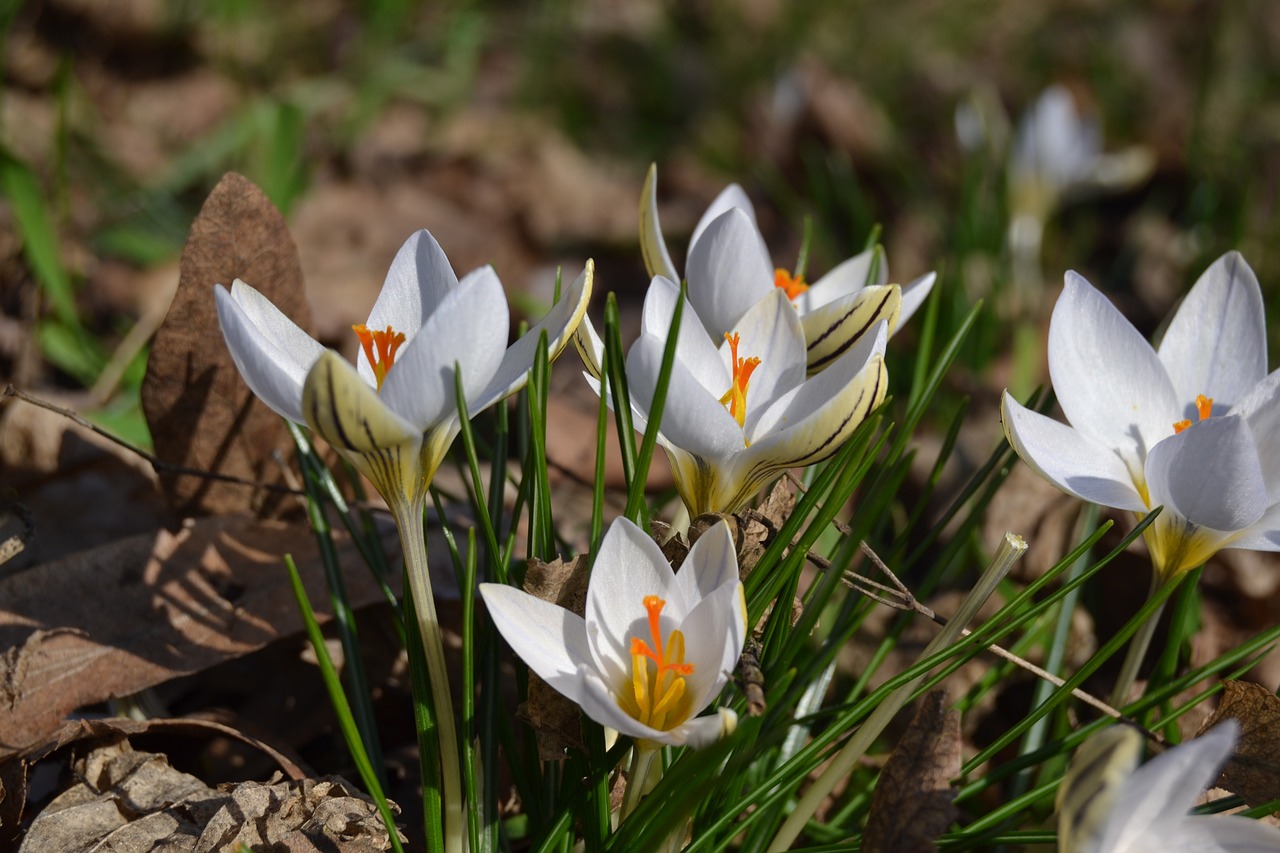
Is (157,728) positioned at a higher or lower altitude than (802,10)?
lower

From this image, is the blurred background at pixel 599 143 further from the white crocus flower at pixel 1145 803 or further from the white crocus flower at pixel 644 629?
the white crocus flower at pixel 1145 803

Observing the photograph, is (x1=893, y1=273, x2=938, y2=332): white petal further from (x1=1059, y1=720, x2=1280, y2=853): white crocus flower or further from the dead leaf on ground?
the dead leaf on ground

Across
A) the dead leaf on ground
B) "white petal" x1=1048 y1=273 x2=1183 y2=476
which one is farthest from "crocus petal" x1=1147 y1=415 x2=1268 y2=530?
the dead leaf on ground

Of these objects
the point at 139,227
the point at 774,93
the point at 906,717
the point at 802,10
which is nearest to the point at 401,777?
the point at 906,717

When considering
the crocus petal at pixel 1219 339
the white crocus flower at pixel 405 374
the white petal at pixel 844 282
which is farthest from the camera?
the white petal at pixel 844 282

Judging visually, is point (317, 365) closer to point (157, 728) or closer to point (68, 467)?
point (157, 728)

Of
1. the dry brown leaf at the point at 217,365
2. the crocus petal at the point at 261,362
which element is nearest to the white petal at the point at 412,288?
the crocus petal at the point at 261,362
